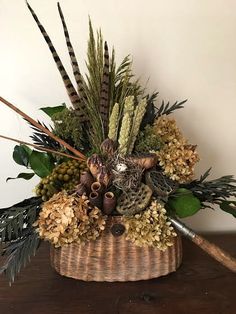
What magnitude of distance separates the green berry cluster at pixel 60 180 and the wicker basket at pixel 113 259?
0.35ft

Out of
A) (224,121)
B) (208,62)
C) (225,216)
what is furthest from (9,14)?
(225,216)

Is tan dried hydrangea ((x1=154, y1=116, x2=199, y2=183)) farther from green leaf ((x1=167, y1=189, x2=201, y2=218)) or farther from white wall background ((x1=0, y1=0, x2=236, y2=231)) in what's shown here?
white wall background ((x1=0, y1=0, x2=236, y2=231))

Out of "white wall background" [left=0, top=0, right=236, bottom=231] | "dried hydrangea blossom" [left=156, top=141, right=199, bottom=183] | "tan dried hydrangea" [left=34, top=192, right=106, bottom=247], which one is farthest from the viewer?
"white wall background" [left=0, top=0, right=236, bottom=231]

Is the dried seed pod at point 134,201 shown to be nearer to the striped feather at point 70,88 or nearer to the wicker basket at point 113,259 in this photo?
the wicker basket at point 113,259

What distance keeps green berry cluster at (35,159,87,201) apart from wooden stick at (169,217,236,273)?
0.20 m

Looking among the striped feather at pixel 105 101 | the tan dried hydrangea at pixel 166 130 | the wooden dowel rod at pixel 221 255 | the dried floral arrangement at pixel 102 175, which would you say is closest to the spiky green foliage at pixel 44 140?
the dried floral arrangement at pixel 102 175

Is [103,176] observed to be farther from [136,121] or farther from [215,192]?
[215,192]

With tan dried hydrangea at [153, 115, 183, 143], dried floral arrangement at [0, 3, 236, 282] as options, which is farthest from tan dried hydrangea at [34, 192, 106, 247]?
tan dried hydrangea at [153, 115, 183, 143]

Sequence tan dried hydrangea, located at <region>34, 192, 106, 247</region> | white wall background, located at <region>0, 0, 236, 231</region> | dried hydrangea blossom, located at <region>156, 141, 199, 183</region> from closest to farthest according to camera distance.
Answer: tan dried hydrangea, located at <region>34, 192, 106, 247</region>, dried hydrangea blossom, located at <region>156, 141, 199, 183</region>, white wall background, located at <region>0, 0, 236, 231</region>

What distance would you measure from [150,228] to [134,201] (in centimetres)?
6

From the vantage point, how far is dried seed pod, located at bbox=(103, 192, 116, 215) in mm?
703

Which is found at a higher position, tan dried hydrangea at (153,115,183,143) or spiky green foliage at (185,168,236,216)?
tan dried hydrangea at (153,115,183,143)

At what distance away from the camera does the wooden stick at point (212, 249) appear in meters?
0.71

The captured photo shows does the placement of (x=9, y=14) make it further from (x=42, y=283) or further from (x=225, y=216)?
(x=225, y=216)
